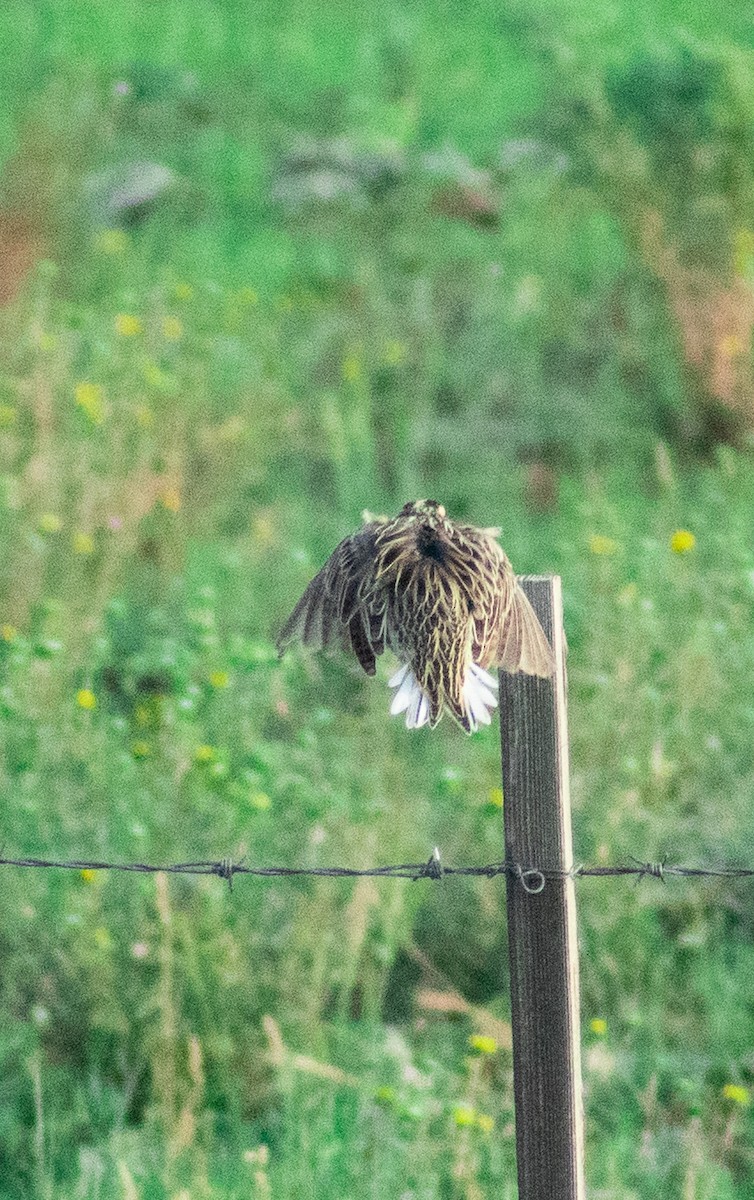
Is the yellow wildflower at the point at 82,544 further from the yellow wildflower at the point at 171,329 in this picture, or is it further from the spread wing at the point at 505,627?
the spread wing at the point at 505,627

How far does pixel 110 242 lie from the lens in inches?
260

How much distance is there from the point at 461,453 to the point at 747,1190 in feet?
13.7

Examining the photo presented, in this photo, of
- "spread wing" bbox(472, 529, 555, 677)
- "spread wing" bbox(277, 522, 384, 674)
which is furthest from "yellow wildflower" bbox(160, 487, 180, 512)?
"spread wing" bbox(472, 529, 555, 677)

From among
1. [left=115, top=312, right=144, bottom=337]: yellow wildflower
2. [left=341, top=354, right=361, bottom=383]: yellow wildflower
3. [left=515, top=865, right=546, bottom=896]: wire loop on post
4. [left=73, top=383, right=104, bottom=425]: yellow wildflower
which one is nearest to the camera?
[left=515, top=865, right=546, bottom=896]: wire loop on post

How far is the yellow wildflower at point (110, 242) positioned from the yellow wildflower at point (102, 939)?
13.0 ft

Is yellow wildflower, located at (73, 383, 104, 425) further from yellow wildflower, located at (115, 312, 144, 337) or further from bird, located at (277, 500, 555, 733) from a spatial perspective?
bird, located at (277, 500, 555, 733)

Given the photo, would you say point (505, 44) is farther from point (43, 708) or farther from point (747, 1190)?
point (747, 1190)

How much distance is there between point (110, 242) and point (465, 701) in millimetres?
4823

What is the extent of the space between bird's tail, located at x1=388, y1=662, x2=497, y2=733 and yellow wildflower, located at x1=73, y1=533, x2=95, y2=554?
2517mm

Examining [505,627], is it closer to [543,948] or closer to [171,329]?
[543,948]

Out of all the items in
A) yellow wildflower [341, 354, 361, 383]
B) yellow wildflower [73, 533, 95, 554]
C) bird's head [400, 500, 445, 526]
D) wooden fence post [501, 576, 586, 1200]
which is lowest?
wooden fence post [501, 576, 586, 1200]

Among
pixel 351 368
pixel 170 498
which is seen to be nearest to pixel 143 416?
pixel 170 498

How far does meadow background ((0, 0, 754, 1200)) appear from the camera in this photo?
327cm

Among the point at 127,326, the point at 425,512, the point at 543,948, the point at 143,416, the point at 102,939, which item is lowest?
A: the point at 543,948
